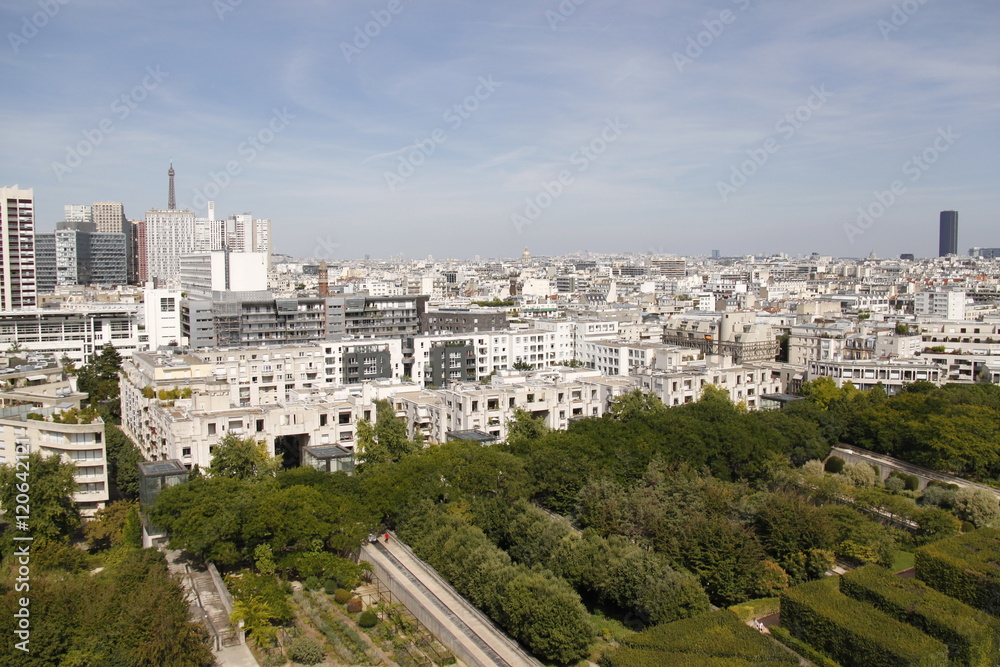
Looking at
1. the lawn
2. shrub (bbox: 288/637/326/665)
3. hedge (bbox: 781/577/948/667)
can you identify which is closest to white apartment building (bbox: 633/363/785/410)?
the lawn

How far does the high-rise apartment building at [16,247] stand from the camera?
4750cm

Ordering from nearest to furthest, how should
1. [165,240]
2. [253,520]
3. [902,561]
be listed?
[253,520] → [902,561] → [165,240]

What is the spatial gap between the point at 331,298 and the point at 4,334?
56.1 feet

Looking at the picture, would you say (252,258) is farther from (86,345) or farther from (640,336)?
(640,336)

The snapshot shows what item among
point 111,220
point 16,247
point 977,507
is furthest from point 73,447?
point 111,220

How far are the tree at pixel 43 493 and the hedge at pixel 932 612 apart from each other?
53.4 feet

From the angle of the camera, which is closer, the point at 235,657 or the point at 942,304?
the point at 235,657

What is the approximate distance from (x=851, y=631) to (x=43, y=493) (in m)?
16.2

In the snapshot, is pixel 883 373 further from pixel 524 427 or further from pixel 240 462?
pixel 240 462

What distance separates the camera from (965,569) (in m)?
16.0

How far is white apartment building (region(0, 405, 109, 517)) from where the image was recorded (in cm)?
1939

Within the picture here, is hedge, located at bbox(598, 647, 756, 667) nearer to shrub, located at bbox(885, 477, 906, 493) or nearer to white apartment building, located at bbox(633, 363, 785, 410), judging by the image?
shrub, located at bbox(885, 477, 906, 493)

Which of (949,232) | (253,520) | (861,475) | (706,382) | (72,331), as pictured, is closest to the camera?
(253,520)

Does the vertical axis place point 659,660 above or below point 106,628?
below
